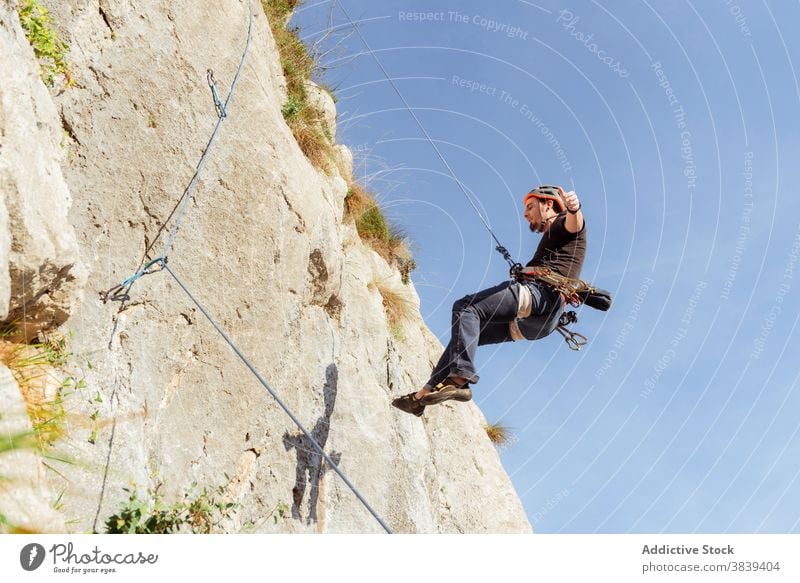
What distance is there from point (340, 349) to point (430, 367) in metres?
3.82

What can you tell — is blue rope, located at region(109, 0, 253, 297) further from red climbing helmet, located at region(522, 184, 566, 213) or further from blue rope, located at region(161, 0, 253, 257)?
red climbing helmet, located at region(522, 184, 566, 213)

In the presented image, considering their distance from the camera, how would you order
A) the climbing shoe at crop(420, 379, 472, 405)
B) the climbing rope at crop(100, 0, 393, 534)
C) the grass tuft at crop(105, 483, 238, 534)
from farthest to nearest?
1. the climbing shoe at crop(420, 379, 472, 405)
2. the climbing rope at crop(100, 0, 393, 534)
3. the grass tuft at crop(105, 483, 238, 534)

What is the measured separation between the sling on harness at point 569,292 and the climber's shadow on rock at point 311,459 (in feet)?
8.69

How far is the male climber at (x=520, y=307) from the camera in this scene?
7.64m

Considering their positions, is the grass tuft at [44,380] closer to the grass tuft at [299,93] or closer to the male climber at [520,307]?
the male climber at [520,307]

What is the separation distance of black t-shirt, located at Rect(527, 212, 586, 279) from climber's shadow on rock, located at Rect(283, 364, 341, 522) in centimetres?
288

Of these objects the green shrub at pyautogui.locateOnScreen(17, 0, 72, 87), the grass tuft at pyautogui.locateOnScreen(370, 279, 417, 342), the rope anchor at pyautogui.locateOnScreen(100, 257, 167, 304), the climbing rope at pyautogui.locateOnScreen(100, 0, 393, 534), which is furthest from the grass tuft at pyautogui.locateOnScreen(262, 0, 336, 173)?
the rope anchor at pyautogui.locateOnScreen(100, 257, 167, 304)

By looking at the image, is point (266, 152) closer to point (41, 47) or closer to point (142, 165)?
point (142, 165)

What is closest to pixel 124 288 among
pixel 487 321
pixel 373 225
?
pixel 487 321

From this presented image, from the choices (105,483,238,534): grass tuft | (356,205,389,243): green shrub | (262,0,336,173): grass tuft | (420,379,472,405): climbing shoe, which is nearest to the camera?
(105,483,238,534): grass tuft

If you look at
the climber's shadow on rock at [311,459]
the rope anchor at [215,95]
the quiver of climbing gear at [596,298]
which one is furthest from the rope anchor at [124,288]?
the quiver of climbing gear at [596,298]

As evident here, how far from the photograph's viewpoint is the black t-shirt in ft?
26.5

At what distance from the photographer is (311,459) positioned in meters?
8.19

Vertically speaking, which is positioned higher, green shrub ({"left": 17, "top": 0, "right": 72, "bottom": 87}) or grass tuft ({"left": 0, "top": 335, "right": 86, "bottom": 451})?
green shrub ({"left": 17, "top": 0, "right": 72, "bottom": 87})
